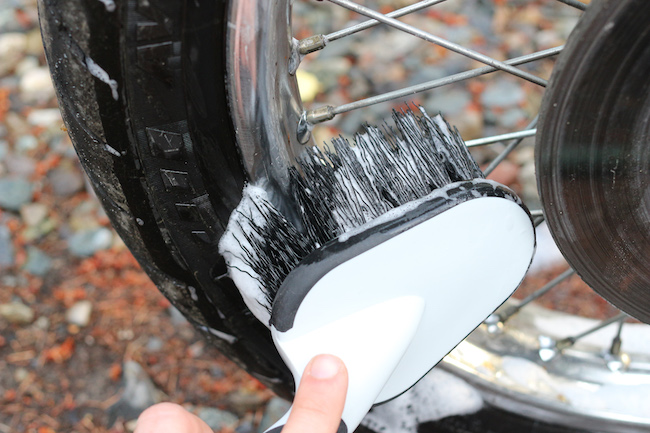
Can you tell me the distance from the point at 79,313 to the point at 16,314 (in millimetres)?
104

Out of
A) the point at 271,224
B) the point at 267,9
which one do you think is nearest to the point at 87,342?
the point at 271,224

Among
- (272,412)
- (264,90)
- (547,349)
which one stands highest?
(264,90)

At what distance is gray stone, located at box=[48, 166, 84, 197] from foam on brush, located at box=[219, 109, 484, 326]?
2.73ft

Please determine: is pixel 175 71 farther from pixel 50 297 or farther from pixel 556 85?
pixel 50 297

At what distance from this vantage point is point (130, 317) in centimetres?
111

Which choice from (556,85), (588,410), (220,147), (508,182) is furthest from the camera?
(508,182)

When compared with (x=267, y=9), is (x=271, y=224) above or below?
below

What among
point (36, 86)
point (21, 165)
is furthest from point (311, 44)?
point (36, 86)

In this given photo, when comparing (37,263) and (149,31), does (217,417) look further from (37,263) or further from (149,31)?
(149,31)

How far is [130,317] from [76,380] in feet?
0.46

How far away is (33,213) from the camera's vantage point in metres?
1.25

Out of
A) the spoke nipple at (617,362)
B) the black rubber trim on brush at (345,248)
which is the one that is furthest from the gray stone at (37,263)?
the spoke nipple at (617,362)

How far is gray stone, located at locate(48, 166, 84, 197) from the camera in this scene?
4.24 feet

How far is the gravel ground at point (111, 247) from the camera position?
1.00 m
